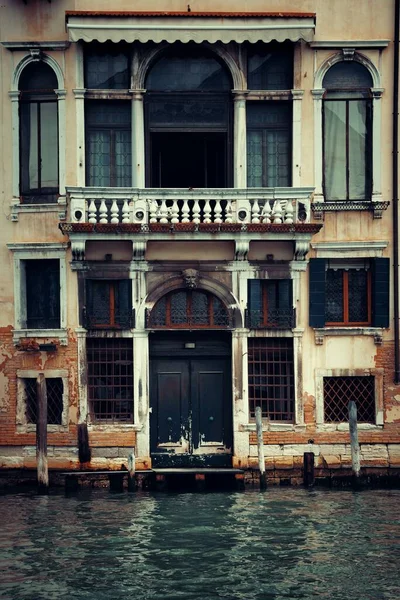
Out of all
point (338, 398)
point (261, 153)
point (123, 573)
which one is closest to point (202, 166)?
point (261, 153)

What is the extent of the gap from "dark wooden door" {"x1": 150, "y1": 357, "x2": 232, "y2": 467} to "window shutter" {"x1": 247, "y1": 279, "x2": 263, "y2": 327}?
91cm

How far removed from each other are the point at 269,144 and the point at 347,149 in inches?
55.0

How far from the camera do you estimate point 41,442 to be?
85.1ft

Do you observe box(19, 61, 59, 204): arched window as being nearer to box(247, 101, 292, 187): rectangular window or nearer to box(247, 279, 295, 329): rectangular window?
box(247, 101, 292, 187): rectangular window

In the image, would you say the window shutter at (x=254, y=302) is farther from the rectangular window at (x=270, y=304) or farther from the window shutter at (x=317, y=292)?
the window shutter at (x=317, y=292)

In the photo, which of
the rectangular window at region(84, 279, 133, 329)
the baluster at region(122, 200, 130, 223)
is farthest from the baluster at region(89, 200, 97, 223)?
the rectangular window at region(84, 279, 133, 329)

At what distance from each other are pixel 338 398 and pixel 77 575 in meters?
8.05

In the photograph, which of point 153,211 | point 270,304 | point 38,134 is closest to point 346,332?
point 270,304

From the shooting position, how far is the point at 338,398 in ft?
89.4

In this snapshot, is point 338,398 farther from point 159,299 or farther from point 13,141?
point 13,141

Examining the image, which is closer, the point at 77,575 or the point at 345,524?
the point at 77,575

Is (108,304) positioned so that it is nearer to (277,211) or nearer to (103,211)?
(103,211)

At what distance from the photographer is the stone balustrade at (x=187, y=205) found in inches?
1040

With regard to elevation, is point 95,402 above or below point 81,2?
below
